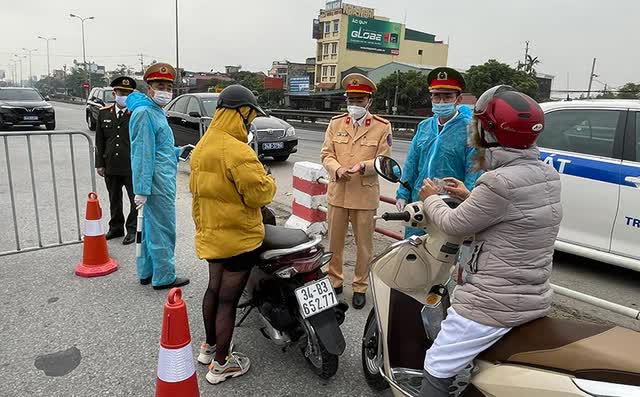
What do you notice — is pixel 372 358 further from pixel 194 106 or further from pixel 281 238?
pixel 194 106

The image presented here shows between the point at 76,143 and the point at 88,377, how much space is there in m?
13.6

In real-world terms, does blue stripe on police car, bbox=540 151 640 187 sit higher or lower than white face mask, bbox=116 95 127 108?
lower

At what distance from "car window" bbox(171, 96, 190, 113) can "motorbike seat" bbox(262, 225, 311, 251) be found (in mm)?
9688

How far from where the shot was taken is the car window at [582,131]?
4.61 m

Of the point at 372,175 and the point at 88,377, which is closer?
the point at 88,377

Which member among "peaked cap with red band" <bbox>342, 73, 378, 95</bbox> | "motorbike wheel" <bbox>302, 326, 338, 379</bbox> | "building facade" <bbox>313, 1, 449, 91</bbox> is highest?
"building facade" <bbox>313, 1, 449, 91</bbox>

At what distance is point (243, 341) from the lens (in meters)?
3.28

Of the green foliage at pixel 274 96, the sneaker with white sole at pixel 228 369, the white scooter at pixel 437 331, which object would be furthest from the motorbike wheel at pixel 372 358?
the green foliage at pixel 274 96

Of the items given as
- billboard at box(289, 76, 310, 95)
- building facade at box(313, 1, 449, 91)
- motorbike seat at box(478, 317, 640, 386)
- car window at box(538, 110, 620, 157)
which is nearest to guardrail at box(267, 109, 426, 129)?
car window at box(538, 110, 620, 157)

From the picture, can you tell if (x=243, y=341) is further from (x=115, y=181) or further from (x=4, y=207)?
(x=4, y=207)

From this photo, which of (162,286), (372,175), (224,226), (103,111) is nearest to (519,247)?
(224,226)

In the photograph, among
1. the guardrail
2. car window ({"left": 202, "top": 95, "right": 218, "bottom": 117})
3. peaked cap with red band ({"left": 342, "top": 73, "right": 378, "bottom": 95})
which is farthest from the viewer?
the guardrail

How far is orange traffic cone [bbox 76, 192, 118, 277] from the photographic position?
4.36 meters

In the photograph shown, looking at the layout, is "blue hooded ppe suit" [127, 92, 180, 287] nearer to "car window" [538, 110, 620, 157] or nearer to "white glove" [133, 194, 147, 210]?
"white glove" [133, 194, 147, 210]
